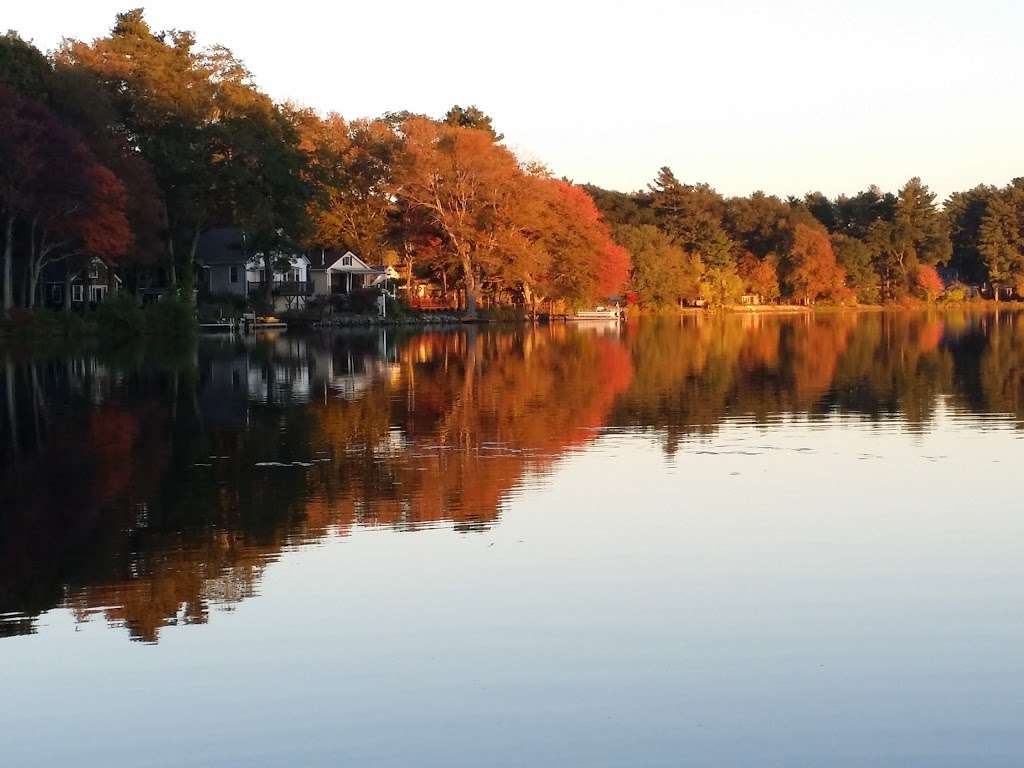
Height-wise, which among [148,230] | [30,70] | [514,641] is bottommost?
[514,641]

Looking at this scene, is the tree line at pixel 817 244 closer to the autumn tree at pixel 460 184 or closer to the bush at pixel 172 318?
the autumn tree at pixel 460 184

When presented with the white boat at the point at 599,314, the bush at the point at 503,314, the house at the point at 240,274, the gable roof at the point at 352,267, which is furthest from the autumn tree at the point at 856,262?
the house at the point at 240,274

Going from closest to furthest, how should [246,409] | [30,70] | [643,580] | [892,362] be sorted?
[643,580] → [246,409] → [892,362] → [30,70]

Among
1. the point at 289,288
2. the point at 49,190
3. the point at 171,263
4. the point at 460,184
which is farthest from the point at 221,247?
the point at 49,190

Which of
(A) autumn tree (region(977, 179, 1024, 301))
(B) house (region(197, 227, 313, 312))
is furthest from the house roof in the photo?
(A) autumn tree (region(977, 179, 1024, 301))

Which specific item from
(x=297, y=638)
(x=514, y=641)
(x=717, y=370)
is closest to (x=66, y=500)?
(x=297, y=638)

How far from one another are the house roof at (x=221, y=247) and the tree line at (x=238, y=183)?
2.94 metres

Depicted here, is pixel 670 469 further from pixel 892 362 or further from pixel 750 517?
pixel 892 362

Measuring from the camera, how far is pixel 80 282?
79.5 metres

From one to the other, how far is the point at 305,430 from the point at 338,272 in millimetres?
77750

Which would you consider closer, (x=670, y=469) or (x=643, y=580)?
(x=643, y=580)

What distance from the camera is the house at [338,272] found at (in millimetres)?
97688

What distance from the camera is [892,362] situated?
43.8 meters

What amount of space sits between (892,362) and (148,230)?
138ft
